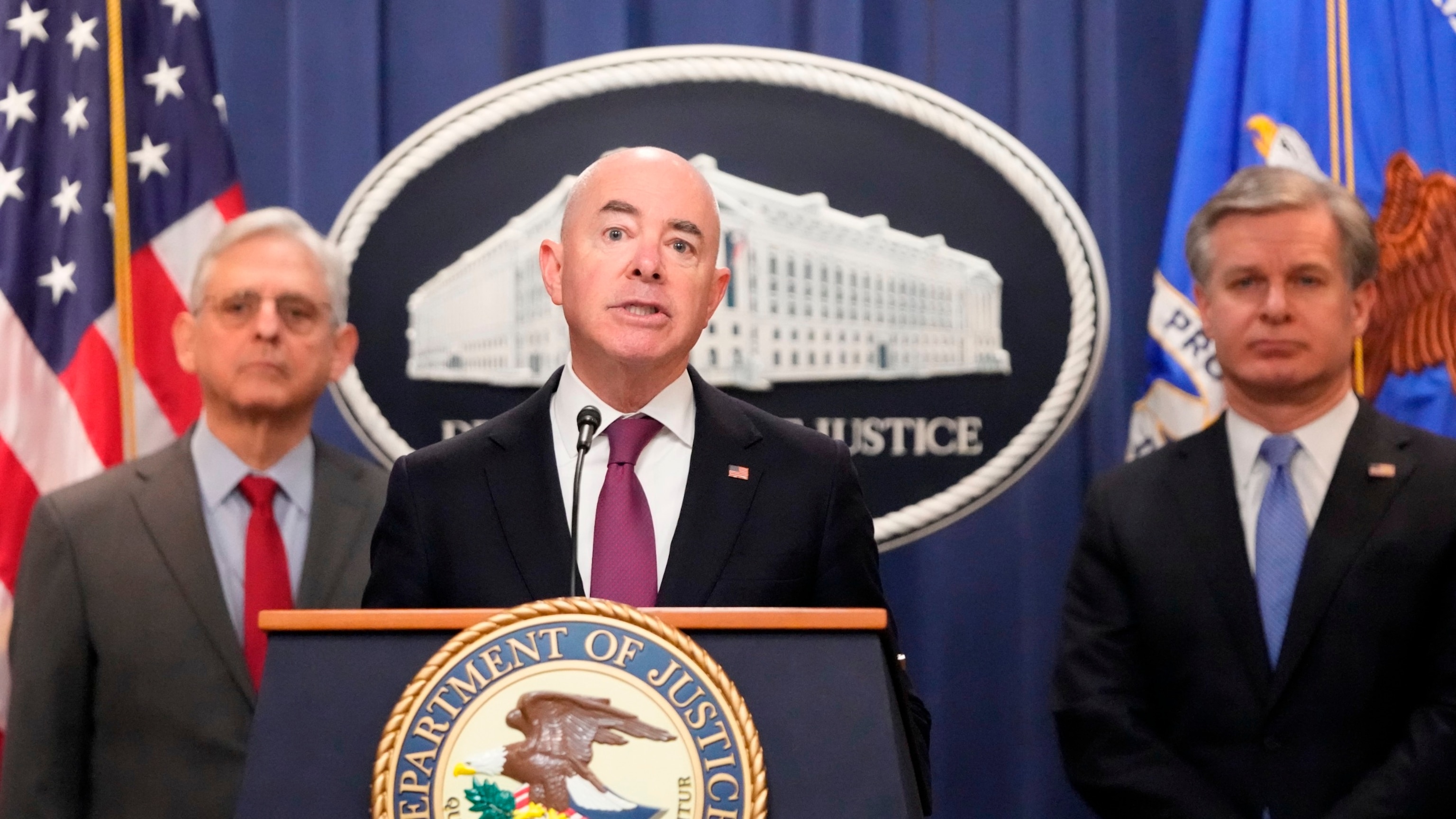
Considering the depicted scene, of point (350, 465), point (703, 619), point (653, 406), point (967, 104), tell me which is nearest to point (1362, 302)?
point (967, 104)

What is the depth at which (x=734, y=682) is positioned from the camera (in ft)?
4.26

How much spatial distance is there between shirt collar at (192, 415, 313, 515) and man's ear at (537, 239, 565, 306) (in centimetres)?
83

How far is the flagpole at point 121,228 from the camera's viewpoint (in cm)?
284

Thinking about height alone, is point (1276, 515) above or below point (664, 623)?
above

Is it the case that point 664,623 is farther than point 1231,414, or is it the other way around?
point 1231,414

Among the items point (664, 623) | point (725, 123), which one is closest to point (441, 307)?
point (725, 123)

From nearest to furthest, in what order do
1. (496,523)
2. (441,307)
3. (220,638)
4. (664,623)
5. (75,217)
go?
1. (664,623)
2. (496,523)
3. (220,638)
4. (75,217)
5. (441,307)

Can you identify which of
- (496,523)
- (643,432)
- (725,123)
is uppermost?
(725,123)

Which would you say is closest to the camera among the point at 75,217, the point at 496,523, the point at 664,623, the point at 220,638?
the point at 664,623

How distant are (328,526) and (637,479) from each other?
0.97 m

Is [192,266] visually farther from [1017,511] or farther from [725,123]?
[1017,511]

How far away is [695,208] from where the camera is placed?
6.21 feet

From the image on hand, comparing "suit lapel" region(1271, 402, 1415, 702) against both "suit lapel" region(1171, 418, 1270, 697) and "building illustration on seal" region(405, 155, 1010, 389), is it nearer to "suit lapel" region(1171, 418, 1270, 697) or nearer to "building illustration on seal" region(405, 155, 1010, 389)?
"suit lapel" region(1171, 418, 1270, 697)

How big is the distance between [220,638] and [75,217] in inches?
37.8
